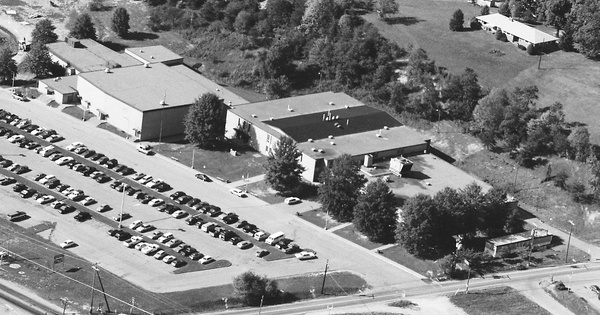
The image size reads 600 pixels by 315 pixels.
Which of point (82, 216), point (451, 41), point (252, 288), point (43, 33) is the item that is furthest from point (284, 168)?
point (43, 33)

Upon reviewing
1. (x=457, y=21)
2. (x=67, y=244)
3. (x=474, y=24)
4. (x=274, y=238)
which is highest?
(x=457, y=21)

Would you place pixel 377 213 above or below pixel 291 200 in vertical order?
above

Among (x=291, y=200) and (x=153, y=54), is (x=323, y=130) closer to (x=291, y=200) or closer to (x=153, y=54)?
(x=291, y=200)

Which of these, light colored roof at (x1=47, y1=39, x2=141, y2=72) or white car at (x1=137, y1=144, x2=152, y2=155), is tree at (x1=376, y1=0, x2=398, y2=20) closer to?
light colored roof at (x1=47, y1=39, x2=141, y2=72)

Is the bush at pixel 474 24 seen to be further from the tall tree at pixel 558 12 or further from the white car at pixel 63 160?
the white car at pixel 63 160

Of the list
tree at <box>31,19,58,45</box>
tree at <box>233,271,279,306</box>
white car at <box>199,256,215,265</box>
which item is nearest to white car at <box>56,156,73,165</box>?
white car at <box>199,256,215,265</box>

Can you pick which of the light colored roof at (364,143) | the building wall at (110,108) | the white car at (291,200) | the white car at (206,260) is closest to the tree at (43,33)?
the building wall at (110,108)

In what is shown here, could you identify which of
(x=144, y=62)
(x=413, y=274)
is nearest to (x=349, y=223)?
(x=413, y=274)
